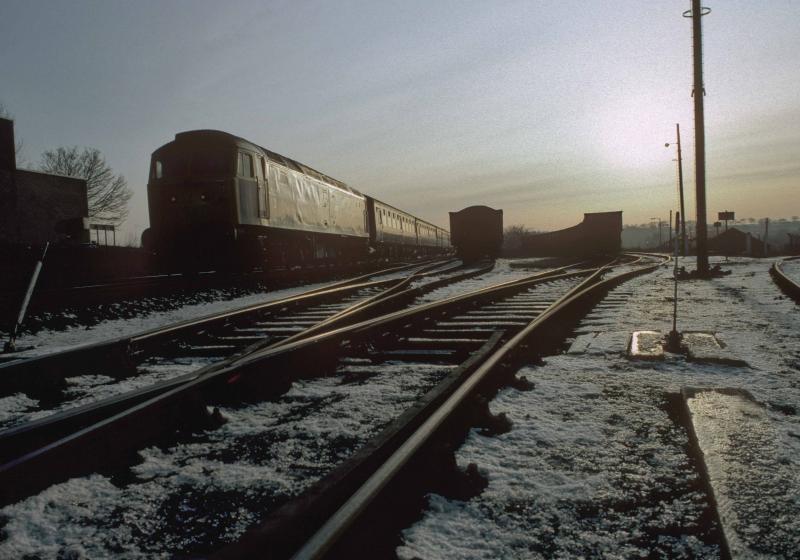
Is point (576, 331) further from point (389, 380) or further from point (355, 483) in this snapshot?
point (355, 483)

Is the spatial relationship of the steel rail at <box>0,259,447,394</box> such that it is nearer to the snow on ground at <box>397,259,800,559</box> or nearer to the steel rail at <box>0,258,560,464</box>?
the steel rail at <box>0,258,560,464</box>

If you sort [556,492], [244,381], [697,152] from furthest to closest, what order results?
1. [697,152]
2. [244,381]
3. [556,492]

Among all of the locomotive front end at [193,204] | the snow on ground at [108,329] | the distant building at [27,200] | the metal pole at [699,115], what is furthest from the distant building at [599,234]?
the snow on ground at [108,329]

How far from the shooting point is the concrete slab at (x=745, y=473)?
166cm

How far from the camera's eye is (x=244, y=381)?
3568 mm

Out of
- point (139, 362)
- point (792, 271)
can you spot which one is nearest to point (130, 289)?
point (139, 362)

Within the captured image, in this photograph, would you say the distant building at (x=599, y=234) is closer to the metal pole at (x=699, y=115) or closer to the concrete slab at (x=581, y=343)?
the metal pole at (x=699, y=115)

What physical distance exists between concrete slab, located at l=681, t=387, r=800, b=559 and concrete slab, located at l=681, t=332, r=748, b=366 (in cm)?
112

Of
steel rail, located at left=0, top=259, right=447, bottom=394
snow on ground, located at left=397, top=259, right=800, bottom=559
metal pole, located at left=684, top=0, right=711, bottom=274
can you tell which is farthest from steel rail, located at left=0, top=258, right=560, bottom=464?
metal pole, located at left=684, top=0, right=711, bottom=274

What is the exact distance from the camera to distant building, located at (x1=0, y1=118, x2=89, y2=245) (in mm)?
19203

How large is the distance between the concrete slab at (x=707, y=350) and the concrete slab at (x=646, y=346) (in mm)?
198

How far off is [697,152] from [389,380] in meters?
13.8

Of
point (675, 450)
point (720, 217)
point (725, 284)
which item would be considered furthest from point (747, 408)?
point (720, 217)

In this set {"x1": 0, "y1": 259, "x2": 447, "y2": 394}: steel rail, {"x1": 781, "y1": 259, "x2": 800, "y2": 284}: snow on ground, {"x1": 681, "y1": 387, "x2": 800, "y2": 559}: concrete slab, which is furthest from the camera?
{"x1": 781, "y1": 259, "x2": 800, "y2": 284}: snow on ground
